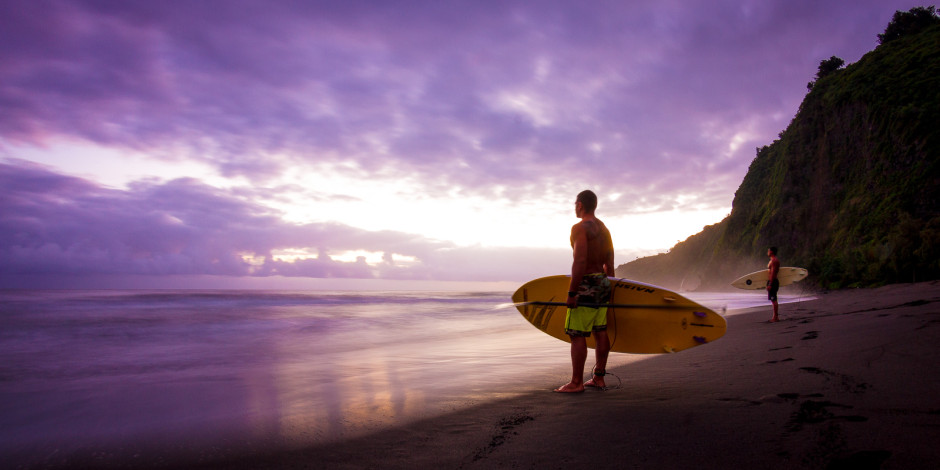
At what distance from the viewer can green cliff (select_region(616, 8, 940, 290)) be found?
61.9ft

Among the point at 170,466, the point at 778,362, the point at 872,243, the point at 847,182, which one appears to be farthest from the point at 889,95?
the point at 170,466

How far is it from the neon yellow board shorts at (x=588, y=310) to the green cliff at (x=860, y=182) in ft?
58.2

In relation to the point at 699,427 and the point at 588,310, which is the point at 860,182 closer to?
the point at 588,310

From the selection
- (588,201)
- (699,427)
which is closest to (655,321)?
(588,201)

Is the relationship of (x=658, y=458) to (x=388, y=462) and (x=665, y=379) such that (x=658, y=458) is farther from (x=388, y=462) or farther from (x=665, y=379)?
(x=665, y=379)

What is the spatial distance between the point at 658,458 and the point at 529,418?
98cm

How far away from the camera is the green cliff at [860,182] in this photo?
1886cm

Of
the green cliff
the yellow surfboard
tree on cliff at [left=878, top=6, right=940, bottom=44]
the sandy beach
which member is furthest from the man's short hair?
tree on cliff at [left=878, top=6, right=940, bottom=44]

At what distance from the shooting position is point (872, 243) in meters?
20.5

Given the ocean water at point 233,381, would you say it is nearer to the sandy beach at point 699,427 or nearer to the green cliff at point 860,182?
the sandy beach at point 699,427

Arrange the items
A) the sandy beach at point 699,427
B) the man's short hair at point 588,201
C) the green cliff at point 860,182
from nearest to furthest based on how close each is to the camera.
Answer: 1. the sandy beach at point 699,427
2. the man's short hair at point 588,201
3. the green cliff at point 860,182

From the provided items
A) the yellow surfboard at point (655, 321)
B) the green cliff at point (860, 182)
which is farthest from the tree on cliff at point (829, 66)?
the yellow surfboard at point (655, 321)

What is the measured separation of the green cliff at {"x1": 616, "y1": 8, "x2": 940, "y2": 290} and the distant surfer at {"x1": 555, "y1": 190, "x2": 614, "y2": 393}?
58.0 ft

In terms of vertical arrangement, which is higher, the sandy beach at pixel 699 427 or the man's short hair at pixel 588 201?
the man's short hair at pixel 588 201
